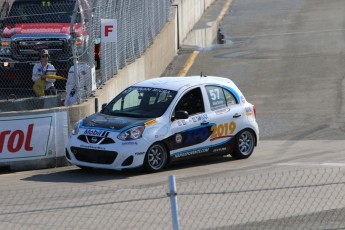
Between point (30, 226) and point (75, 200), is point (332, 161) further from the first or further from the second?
point (30, 226)

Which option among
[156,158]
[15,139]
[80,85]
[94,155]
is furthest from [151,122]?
[80,85]

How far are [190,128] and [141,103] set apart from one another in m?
0.99

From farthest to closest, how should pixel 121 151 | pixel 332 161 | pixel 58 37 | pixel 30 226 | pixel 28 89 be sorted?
1. pixel 58 37
2. pixel 28 89
3. pixel 332 161
4. pixel 121 151
5. pixel 30 226

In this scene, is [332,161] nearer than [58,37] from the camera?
Yes

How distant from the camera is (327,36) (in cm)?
3278

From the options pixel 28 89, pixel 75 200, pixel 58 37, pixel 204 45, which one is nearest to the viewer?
pixel 75 200

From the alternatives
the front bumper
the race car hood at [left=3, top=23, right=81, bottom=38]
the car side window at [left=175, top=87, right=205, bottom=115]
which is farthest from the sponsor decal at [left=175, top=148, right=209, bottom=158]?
the race car hood at [left=3, top=23, right=81, bottom=38]

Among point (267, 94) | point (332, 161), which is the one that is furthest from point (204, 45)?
point (332, 161)

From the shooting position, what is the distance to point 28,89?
19.8 meters

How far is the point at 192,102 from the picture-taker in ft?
54.2

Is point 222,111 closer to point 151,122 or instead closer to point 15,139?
point 151,122

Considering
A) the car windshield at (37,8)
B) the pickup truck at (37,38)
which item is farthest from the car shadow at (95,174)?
the car windshield at (37,8)

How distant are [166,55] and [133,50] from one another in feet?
16.3

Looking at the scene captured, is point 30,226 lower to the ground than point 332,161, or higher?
higher
